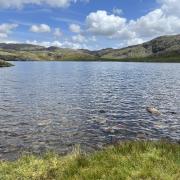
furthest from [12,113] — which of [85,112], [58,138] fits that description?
[58,138]

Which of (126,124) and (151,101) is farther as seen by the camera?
(151,101)

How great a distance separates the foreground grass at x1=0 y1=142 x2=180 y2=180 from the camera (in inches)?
476

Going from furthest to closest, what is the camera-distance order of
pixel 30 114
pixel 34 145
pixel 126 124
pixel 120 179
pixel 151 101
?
1. pixel 151 101
2. pixel 30 114
3. pixel 126 124
4. pixel 34 145
5. pixel 120 179

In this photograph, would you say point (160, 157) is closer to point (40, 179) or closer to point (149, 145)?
point (149, 145)

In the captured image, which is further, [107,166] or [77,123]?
[77,123]

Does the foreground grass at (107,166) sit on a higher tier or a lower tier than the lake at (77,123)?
higher

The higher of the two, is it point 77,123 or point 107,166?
point 107,166

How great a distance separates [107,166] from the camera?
13.5 metres

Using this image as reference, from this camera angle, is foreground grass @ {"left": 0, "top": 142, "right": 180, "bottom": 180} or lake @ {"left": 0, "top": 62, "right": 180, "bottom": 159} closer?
foreground grass @ {"left": 0, "top": 142, "right": 180, "bottom": 180}

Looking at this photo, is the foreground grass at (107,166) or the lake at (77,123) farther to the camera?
the lake at (77,123)

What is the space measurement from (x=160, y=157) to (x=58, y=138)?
42.1ft

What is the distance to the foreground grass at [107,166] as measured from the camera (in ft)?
39.7

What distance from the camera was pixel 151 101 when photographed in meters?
47.6

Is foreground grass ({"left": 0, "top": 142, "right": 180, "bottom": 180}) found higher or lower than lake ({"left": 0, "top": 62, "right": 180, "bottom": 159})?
higher
